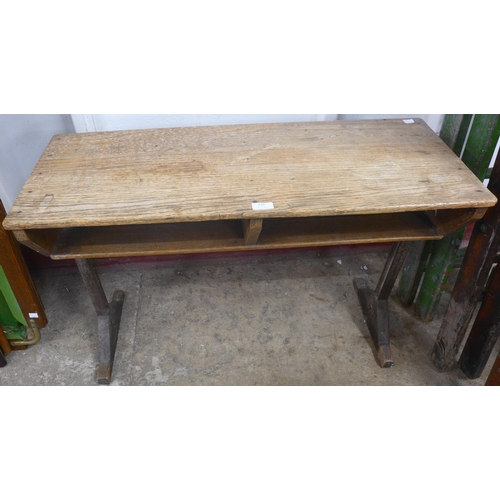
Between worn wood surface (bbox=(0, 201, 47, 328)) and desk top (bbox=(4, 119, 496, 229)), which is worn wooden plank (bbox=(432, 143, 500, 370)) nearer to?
desk top (bbox=(4, 119, 496, 229))

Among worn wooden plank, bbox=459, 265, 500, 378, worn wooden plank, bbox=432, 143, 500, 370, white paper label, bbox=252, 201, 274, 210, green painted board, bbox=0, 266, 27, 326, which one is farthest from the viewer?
green painted board, bbox=0, 266, 27, 326

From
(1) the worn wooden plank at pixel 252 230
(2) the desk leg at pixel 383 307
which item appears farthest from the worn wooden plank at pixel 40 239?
(2) the desk leg at pixel 383 307

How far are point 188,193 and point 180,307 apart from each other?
100 centimetres

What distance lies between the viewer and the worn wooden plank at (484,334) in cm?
194

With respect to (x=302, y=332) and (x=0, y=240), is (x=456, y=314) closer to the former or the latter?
(x=302, y=332)

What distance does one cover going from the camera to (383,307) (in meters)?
2.27

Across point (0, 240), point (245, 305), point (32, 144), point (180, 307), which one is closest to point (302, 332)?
point (245, 305)

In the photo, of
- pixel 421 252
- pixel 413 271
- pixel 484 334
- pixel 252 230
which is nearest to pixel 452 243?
pixel 421 252

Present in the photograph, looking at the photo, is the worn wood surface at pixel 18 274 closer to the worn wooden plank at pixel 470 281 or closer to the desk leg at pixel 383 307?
the desk leg at pixel 383 307

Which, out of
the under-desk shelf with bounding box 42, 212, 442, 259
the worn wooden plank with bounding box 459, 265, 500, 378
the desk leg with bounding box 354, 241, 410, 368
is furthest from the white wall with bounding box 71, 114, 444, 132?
the worn wooden plank with bounding box 459, 265, 500, 378

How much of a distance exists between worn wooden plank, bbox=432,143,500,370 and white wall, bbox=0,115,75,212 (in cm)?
195

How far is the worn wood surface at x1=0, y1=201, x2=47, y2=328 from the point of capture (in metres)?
1.96

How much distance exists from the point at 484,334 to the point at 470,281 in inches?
10.7

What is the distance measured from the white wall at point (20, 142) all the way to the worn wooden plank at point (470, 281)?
6.40ft
